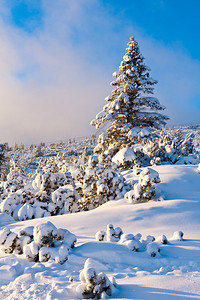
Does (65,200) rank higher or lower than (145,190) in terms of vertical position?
lower

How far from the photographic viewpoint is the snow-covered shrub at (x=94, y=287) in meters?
1.93

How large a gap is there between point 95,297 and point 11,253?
1.83 meters

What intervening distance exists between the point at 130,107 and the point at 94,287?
1192 cm

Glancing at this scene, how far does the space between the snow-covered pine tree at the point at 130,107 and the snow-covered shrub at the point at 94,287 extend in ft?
34.6

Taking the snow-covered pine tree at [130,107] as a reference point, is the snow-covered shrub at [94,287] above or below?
below

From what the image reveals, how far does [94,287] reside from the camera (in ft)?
6.38

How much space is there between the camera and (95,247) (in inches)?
118

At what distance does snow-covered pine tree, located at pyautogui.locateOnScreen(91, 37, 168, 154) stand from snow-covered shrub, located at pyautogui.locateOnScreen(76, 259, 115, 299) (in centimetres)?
1056

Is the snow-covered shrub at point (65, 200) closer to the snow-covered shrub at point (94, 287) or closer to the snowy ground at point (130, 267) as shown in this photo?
the snowy ground at point (130, 267)

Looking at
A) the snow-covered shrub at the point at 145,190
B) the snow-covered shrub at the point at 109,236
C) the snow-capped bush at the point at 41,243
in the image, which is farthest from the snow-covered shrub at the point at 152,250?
the snow-covered shrub at the point at 145,190

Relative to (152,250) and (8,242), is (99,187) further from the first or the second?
(152,250)

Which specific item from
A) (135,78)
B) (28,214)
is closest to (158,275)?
(28,214)

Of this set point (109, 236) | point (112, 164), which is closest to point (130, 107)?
point (112, 164)

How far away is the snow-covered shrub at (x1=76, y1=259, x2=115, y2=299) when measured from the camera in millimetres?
1935
